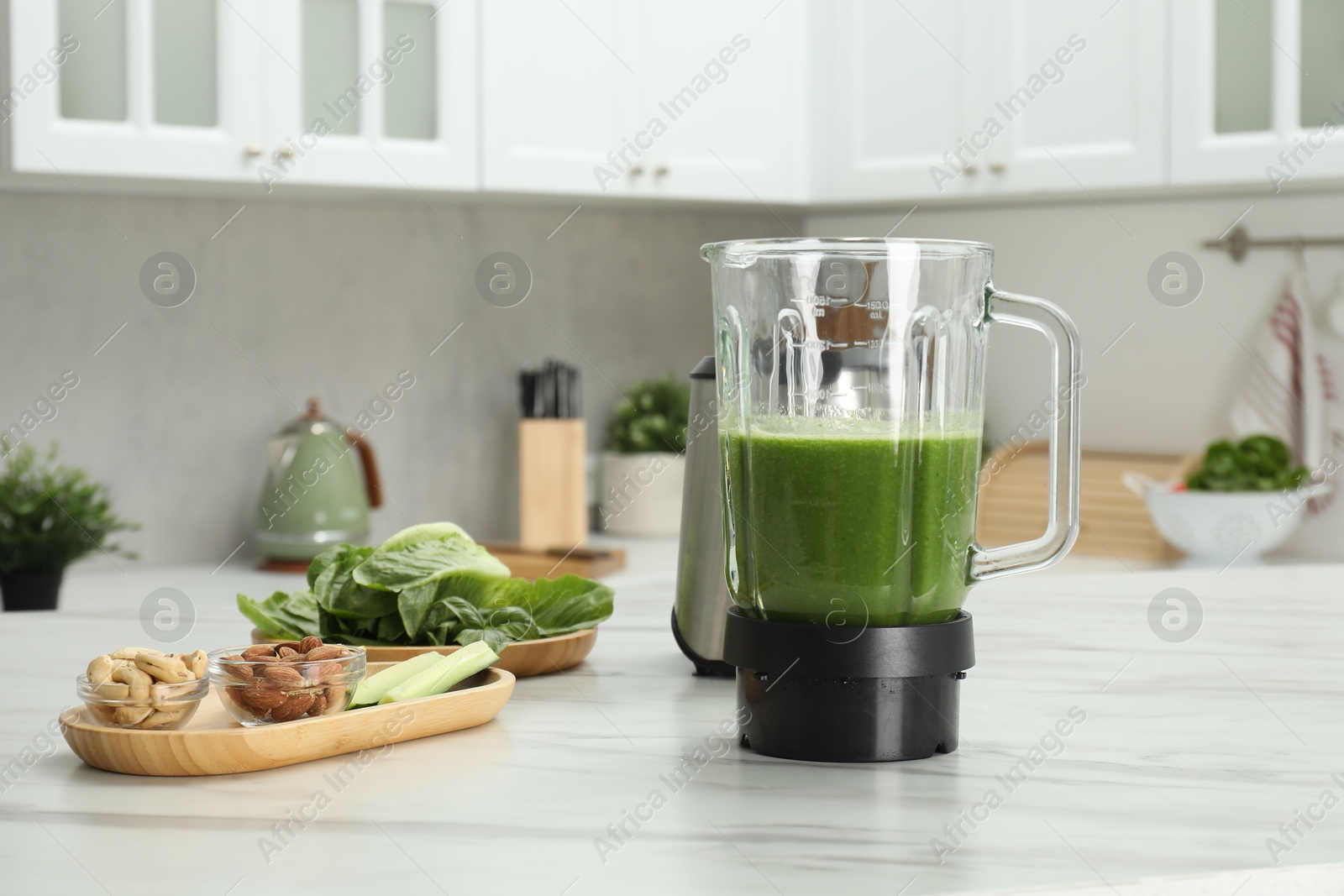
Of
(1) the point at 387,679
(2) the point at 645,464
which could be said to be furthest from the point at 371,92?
(1) the point at 387,679

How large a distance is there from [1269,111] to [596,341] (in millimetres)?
1416

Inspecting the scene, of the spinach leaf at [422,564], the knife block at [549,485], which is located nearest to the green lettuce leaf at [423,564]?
the spinach leaf at [422,564]

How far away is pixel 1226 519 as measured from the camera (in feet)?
7.82

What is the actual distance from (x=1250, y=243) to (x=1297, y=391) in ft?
0.93

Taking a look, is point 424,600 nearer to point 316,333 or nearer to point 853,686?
point 853,686

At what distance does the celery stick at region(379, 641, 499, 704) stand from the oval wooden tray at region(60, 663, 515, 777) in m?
0.01

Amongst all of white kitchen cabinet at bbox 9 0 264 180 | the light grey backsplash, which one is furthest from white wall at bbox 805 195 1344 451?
white kitchen cabinet at bbox 9 0 264 180

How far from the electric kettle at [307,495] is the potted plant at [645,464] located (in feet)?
1.92

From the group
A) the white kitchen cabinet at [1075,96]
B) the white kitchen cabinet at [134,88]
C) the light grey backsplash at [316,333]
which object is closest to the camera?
the white kitchen cabinet at [134,88]

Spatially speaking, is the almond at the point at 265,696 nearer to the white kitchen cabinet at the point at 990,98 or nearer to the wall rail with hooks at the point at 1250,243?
the white kitchen cabinet at the point at 990,98

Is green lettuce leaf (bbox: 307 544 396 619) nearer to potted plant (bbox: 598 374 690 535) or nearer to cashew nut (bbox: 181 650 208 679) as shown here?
cashew nut (bbox: 181 650 208 679)

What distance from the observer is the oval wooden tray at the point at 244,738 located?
770 mm

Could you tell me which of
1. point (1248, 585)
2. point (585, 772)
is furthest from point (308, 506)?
point (585, 772)

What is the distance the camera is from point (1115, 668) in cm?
109
